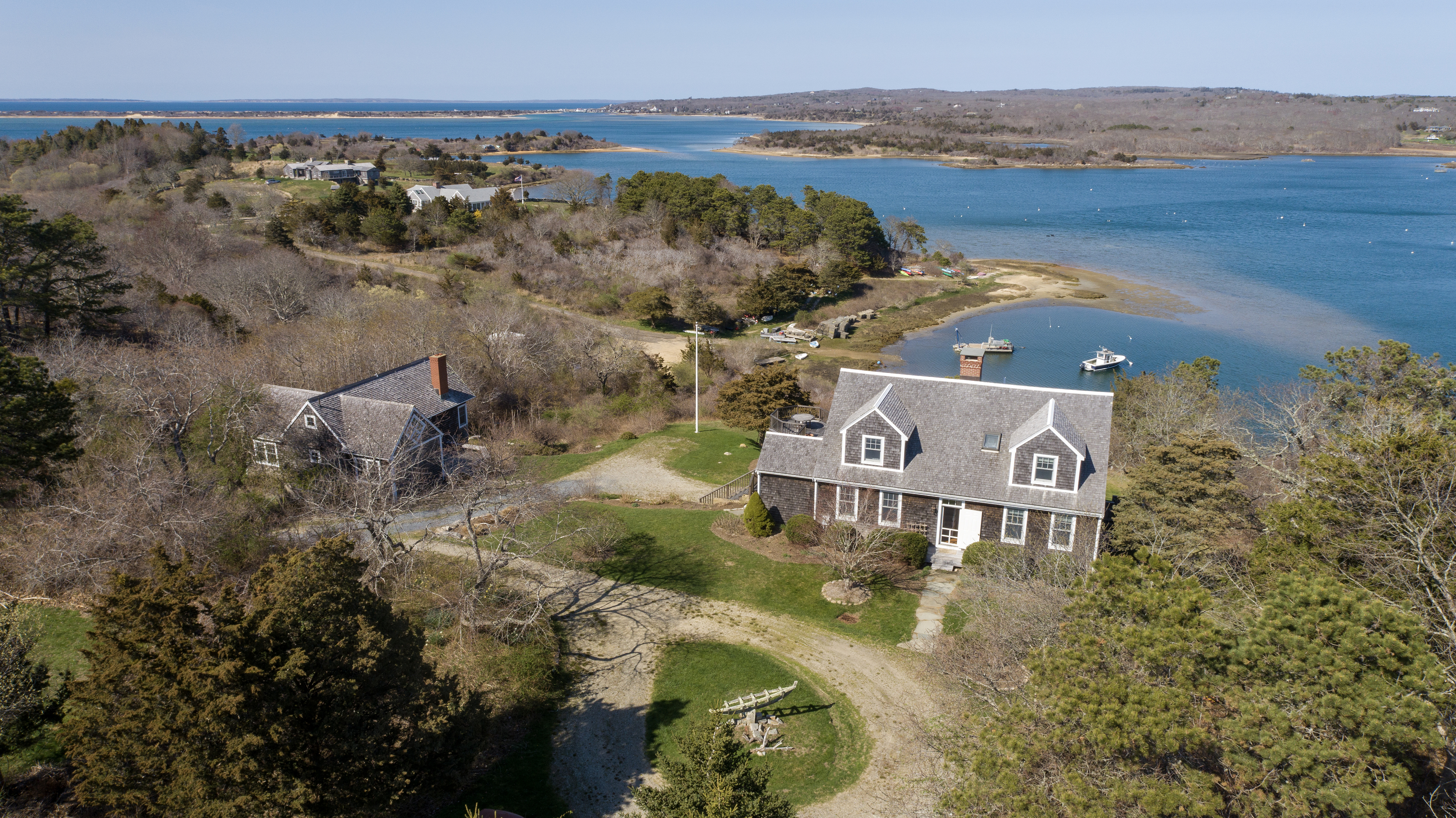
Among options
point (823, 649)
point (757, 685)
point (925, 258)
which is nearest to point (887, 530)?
point (823, 649)

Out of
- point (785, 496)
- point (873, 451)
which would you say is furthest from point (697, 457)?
point (873, 451)

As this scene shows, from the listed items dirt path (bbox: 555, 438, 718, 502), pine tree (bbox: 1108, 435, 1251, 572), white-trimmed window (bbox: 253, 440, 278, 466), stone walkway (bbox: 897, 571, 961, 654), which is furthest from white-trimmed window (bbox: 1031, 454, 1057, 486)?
white-trimmed window (bbox: 253, 440, 278, 466)

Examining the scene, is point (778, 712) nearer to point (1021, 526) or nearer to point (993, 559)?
point (993, 559)

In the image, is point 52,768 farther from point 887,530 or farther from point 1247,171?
point 1247,171

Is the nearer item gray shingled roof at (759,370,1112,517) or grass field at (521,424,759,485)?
gray shingled roof at (759,370,1112,517)

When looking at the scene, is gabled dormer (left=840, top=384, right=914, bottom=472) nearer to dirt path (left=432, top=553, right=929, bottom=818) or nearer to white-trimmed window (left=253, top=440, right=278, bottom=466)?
dirt path (left=432, top=553, right=929, bottom=818)

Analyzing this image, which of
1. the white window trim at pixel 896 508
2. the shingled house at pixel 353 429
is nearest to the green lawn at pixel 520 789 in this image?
the white window trim at pixel 896 508
